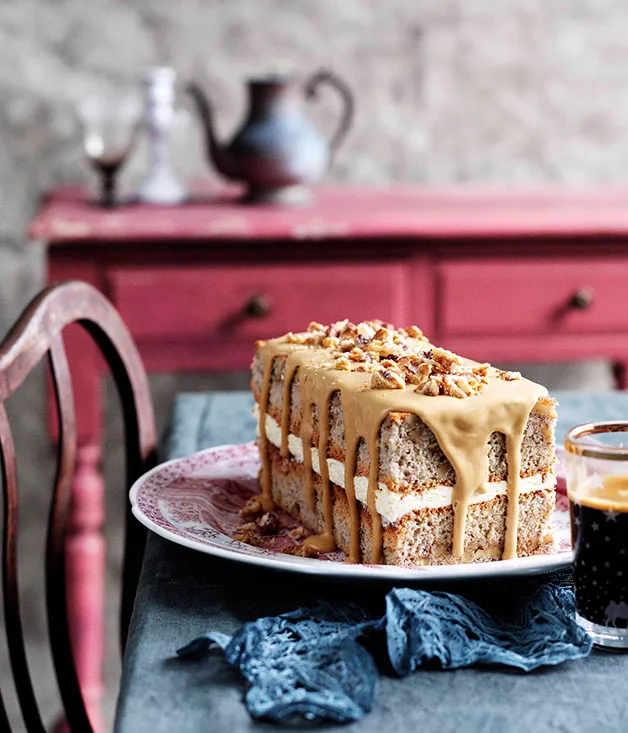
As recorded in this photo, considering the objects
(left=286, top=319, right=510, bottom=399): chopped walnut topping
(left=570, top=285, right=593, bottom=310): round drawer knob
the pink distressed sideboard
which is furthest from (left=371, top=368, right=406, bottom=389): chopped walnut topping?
(left=570, top=285, right=593, bottom=310): round drawer knob

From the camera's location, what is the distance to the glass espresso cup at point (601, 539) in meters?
0.75

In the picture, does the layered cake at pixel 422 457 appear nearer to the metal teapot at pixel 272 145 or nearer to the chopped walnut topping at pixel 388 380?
the chopped walnut topping at pixel 388 380

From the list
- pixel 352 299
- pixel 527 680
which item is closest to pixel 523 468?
pixel 527 680

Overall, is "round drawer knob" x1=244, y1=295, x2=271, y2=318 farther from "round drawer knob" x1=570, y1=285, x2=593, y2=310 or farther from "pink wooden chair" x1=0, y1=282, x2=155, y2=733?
"pink wooden chair" x1=0, y1=282, x2=155, y2=733

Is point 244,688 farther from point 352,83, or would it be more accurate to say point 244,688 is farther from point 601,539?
point 352,83

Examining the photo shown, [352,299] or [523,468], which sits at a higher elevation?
[523,468]

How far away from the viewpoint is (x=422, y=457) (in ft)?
2.84

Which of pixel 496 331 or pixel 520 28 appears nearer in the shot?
pixel 496 331

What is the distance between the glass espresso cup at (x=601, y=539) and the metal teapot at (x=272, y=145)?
1.61 meters

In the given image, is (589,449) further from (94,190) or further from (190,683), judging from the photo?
(94,190)

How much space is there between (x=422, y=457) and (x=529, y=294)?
53.9 inches

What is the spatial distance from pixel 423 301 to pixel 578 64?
929mm

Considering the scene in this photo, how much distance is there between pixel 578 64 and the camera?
2742 millimetres

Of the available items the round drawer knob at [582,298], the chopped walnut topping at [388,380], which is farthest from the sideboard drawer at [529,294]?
the chopped walnut topping at [388,380]
